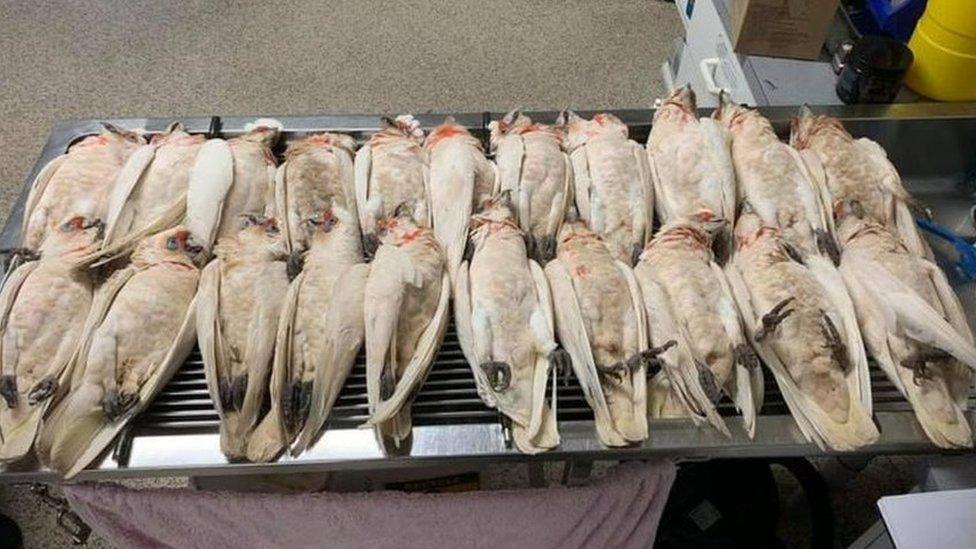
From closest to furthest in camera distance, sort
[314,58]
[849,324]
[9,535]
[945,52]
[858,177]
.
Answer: [849,324]
[858,177]
[945,52]
[9,535]
[314,58]

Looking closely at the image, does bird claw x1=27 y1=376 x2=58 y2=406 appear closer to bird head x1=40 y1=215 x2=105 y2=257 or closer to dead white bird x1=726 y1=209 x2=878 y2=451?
bird head x1=40 y1=215 x2=105 y2=257

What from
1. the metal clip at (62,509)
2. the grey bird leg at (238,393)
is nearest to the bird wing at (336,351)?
the grey bird leg at (238,393)

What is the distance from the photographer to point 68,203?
1.28 meters

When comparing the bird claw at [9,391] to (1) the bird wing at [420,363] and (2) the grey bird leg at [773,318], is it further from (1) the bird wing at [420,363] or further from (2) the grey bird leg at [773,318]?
(2) the grey bird leg at [773,318]

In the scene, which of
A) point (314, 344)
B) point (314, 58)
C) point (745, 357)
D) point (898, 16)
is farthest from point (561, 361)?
point (314, 58)

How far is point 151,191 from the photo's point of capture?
1.30 metres

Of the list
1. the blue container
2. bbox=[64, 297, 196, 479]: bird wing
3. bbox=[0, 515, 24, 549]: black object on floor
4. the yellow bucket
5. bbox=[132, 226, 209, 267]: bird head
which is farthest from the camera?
the blue container

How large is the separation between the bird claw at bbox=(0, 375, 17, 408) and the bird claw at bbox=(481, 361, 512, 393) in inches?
27.0

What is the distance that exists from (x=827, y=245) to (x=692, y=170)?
272 millimetres

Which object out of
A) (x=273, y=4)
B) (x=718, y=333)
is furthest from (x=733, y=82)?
(x=273, y=4)

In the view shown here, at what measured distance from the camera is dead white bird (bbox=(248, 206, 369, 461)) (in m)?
1.07

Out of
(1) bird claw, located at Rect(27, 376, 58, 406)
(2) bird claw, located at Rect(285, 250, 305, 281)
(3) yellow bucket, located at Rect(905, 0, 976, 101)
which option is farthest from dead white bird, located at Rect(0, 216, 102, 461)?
(3) yellow bucket, located at Rect(905, 0, 976, 101)

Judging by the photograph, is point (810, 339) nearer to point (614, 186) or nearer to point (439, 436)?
point (614, 186)

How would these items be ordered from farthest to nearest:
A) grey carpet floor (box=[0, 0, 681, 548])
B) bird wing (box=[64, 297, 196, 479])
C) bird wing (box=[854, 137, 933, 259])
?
grey carpet floor (box=[0, 0, 681, 548])
bird wing (box=[854, 137, 933, 259])
bird wing (box=[64, 297, 196, 479])
